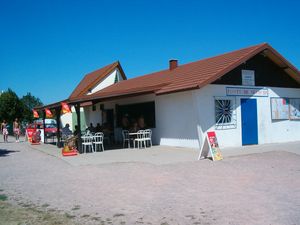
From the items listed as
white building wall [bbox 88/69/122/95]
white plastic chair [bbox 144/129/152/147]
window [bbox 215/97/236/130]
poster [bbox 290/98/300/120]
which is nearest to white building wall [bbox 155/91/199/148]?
white plastic chair [bbox 144/129/152/147]

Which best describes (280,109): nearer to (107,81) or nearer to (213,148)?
(213,148)

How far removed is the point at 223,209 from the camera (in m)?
5.67

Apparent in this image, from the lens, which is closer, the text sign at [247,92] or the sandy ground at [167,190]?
the sandy ground at [167,190]

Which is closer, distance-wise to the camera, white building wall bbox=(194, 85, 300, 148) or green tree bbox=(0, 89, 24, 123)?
white building wall bbox=(194, 85, 300, 148)

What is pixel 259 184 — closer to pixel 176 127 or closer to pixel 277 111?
pixel 176 127

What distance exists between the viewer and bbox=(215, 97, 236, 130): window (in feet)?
47.4

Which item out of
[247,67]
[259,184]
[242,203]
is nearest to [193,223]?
[242,203]

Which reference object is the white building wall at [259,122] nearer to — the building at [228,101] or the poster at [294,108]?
the building at [228,101]

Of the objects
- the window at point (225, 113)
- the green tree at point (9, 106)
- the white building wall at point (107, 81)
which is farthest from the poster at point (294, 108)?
the green tree at point (9, 106)

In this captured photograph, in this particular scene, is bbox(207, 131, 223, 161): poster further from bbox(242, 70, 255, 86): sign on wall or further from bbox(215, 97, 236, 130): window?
bbox(242, 70, 255, 86): sign on wall

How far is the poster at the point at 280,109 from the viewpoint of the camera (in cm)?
1656

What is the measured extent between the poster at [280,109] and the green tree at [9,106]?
35102mm

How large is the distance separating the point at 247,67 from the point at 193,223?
1195cm

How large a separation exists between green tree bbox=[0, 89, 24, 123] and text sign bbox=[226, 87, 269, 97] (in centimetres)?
3475
